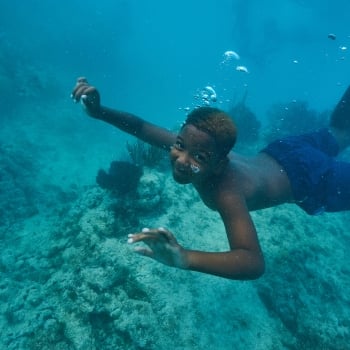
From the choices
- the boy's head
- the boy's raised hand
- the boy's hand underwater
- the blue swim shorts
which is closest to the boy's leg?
the blue swim shorts

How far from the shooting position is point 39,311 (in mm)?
4609

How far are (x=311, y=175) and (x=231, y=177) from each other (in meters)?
1.82

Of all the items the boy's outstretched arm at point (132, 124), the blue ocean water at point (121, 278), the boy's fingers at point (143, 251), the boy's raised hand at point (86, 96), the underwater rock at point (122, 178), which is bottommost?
the blue ocean water at point (121, 278)

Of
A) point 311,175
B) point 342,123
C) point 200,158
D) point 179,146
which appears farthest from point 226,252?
point 342,123

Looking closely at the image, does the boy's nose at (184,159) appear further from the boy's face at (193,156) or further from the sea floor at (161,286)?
the sea floor at (161,286)

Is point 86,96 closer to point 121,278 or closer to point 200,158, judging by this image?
point 200,158

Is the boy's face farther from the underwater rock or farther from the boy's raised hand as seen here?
the underwater rock

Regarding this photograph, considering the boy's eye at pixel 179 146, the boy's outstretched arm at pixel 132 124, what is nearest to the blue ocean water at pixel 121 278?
the boy's outstretched arm at pixel 132 124

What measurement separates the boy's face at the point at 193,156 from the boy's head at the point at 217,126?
4 cm

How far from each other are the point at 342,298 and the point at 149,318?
3552 millimetres

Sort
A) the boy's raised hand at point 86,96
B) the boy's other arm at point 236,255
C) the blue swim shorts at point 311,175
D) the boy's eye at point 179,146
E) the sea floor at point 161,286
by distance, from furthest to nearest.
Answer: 1. the blue swim shorts at point 311,175
2. the sea floor at point 161,286
3. the boy's raised hand at point 86,96
4. the boy's eye at point 179,146
5. the boy's other arm at point 236,255

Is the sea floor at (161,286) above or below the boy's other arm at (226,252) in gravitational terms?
below

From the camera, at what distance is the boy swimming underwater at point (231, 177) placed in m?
2.63

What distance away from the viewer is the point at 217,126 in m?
2.99
